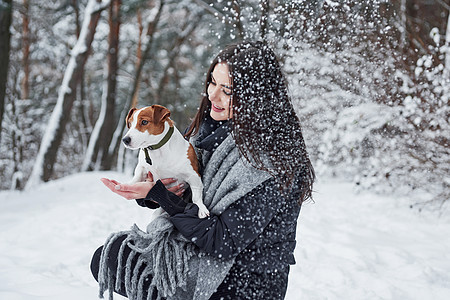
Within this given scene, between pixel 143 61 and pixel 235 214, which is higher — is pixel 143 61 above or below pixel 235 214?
above

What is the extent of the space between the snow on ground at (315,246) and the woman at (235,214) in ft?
4.34

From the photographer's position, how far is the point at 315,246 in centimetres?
428

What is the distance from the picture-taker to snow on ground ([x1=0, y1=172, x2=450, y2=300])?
3.22m

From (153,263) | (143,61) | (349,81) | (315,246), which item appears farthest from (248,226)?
(143,61)

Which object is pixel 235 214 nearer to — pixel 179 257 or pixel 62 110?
pixel 179 257

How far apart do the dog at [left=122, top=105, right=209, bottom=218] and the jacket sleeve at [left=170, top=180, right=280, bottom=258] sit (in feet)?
0.23

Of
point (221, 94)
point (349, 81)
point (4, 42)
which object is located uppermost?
point (349, 81)

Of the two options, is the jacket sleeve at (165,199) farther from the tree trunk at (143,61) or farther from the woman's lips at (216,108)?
the tree trunk at (143,61)

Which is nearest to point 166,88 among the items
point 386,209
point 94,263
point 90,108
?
point 90,108

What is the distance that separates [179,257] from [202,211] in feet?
0.69

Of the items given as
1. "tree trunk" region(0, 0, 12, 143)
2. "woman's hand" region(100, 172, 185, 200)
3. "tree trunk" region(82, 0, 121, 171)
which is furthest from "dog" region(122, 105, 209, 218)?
"tree trunk" region(82, 0, 121, 171)

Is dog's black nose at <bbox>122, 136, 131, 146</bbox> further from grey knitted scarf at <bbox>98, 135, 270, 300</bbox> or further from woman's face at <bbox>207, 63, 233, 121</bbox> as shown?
woman's face at <bbox>207, 63, 233, 121</bbox>

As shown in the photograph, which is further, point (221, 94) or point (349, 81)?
point (349, 81)

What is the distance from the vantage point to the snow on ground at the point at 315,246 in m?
3.22
